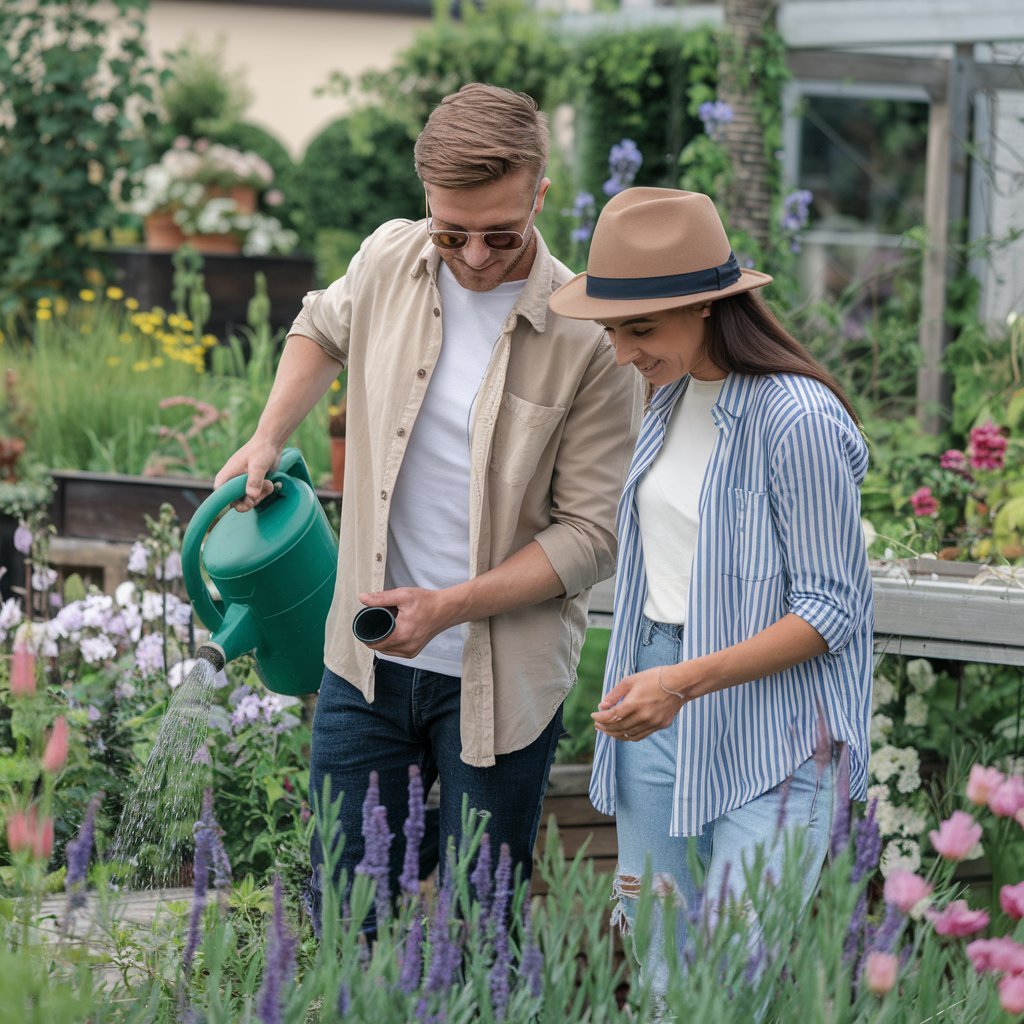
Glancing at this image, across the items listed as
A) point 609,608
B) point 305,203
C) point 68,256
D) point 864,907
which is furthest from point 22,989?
point 305,203

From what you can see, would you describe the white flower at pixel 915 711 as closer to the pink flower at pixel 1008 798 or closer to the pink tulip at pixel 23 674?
the pink flower at pixel 1008 798

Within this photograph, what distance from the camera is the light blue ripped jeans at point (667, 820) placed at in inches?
73.9

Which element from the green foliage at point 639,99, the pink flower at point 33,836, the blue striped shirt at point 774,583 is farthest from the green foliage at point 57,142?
the pink flower at point 33,836

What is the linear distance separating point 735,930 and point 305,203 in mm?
10762

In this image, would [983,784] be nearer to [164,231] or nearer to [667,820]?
[667,820]

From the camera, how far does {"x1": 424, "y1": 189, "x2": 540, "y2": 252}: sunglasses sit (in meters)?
2.01

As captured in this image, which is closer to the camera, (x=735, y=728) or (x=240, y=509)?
(x=735, y=728)

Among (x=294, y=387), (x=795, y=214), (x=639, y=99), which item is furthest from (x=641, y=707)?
(x=639, y=99)

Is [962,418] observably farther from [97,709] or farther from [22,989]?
[22,989]

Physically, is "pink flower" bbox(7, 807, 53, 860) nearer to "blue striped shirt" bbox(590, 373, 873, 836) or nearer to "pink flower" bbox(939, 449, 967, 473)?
"blue striped shirt" bbox(590, 373, 873, 836)

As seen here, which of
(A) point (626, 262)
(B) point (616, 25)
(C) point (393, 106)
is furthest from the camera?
(C) point (393, 106)

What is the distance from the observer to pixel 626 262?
6.29ft

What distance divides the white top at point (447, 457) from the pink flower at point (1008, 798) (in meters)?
0.95

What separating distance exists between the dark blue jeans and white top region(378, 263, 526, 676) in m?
0.05
